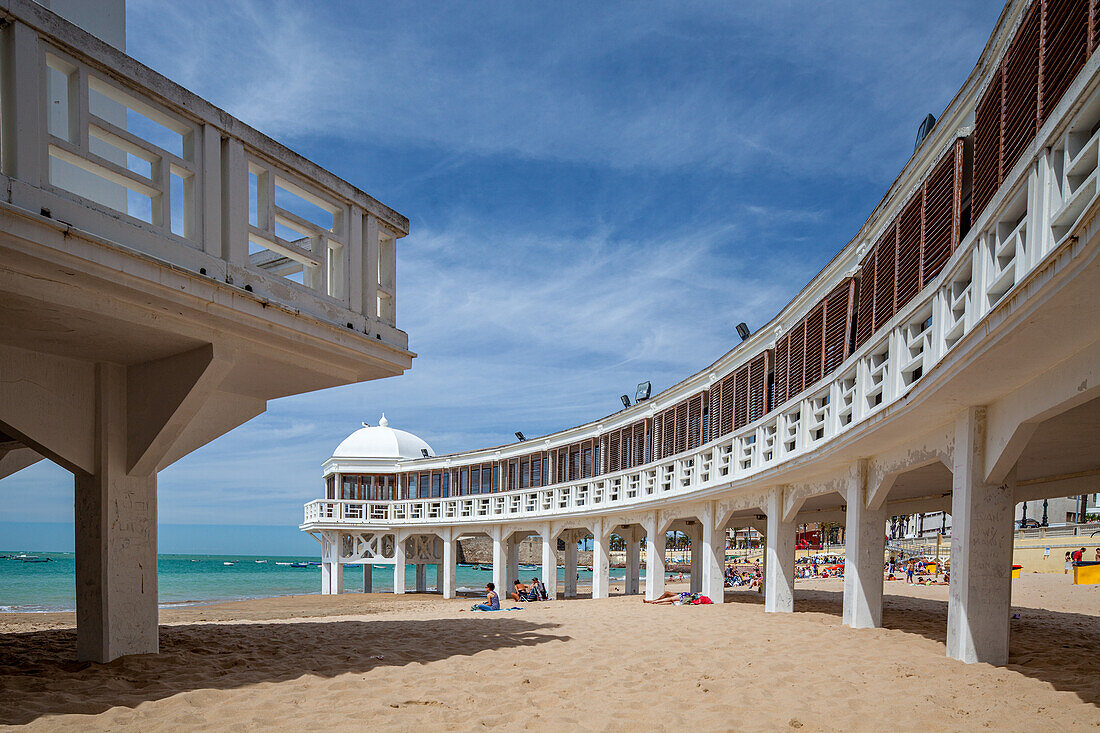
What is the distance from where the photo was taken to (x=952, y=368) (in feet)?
23.6

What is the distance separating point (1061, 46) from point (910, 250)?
4.22m

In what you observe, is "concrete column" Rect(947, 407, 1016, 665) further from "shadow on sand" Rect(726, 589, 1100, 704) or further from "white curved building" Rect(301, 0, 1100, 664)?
"shadow on sand" Rect(726, 589, 1100, 704)

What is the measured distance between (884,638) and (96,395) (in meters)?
10.7

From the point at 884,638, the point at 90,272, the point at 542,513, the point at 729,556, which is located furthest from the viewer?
the point at 729,556

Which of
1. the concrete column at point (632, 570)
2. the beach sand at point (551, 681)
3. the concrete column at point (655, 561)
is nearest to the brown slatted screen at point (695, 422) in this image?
the concrete column at point (655, 561)

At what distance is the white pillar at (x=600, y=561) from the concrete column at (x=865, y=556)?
1478 centimetres

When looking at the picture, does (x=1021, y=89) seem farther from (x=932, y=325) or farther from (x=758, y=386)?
(x=758, y=386)

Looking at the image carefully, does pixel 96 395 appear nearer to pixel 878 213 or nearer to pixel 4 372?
pixel 4 372

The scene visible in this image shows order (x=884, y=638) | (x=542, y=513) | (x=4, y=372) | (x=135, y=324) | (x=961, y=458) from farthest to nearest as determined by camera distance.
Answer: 1. (x=542, y=513)
2. (x=884, y=638)
3. (x=961, y=458)
4. (x=4, y=372)
5. (x=135, y=324)

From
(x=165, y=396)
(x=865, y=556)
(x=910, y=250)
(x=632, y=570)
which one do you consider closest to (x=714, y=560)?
(x=865, y=556)

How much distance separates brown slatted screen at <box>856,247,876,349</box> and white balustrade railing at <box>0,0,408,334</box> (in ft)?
22.5

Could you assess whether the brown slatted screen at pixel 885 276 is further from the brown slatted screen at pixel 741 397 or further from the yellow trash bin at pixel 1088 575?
the yellow trash bin at pixel 1088 575

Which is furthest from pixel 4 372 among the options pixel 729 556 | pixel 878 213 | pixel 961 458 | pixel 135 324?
pixel 729 556

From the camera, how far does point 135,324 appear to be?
22.5 feet
